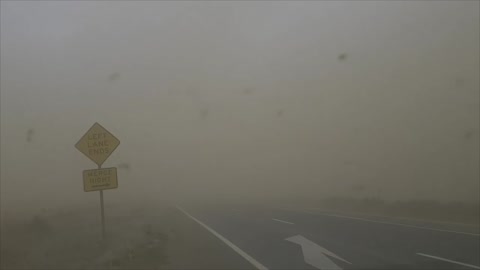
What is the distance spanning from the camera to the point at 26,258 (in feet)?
33.5

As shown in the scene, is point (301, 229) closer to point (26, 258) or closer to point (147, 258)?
point (147, 258)

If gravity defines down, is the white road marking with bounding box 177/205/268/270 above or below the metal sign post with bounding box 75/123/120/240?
below

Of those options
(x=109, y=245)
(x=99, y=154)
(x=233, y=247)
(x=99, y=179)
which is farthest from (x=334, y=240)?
(x=99, y=154)

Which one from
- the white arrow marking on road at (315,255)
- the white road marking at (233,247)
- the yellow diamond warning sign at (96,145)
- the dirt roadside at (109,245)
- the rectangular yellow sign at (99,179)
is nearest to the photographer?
the white arrow marking on road at (315,255)

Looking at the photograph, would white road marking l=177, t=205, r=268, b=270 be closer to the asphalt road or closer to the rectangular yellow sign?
the asphalt road

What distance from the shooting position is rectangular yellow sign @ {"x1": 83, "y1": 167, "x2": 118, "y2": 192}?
35.6 ft

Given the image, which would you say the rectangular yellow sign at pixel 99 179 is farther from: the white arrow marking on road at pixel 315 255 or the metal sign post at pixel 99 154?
the white arrow marking on road at pixel 315 255

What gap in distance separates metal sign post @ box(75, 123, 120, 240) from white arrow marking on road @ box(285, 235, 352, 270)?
13.5 feet

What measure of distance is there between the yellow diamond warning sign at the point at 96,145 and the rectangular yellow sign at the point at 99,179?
0.21 m

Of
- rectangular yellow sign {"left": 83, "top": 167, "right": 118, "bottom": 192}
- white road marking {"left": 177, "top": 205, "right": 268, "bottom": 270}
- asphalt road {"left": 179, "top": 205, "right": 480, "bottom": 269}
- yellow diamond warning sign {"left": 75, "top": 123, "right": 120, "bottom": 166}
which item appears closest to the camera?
asphalt road {"left": 179, "top": 205, "right": 480, "bottom": 269}

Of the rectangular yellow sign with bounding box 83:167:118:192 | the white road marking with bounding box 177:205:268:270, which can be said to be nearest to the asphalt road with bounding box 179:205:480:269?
the white road marking with bounding box 177:205:268:270

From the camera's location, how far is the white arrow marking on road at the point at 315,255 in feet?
30.0

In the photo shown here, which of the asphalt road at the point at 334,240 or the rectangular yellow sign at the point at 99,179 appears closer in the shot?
the asphalt road at the point at 334,240

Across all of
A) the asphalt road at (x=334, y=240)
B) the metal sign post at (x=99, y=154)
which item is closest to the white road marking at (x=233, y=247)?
the asphalt road at (x=334, y=240)
